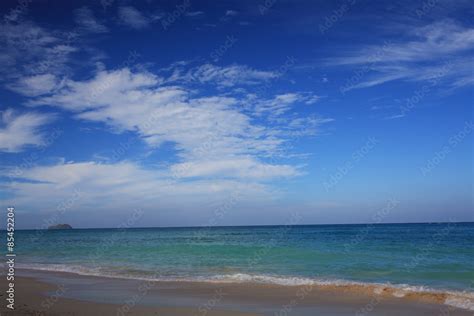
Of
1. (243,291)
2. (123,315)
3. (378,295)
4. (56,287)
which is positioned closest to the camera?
(123,315)

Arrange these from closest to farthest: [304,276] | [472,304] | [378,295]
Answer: [472,304], [378,295], [304,276]

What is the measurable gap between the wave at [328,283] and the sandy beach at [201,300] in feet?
1.37

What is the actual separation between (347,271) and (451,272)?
4683mm

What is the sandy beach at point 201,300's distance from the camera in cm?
1053

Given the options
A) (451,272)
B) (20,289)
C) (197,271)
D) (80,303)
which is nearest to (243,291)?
(80,303)

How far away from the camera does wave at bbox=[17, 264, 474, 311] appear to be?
12.4 m

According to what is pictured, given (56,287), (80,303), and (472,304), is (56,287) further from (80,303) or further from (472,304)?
(472,304)

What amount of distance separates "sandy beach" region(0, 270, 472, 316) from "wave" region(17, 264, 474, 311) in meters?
0.42

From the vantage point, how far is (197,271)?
20.0m

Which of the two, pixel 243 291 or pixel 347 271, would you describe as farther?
pixel 347 271

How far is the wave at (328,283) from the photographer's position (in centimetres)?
1240

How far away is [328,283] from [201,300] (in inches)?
229

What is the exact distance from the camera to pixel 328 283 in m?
15.6

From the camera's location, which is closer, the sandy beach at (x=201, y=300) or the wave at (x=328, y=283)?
the sandy beach at (x=201, y=300)
